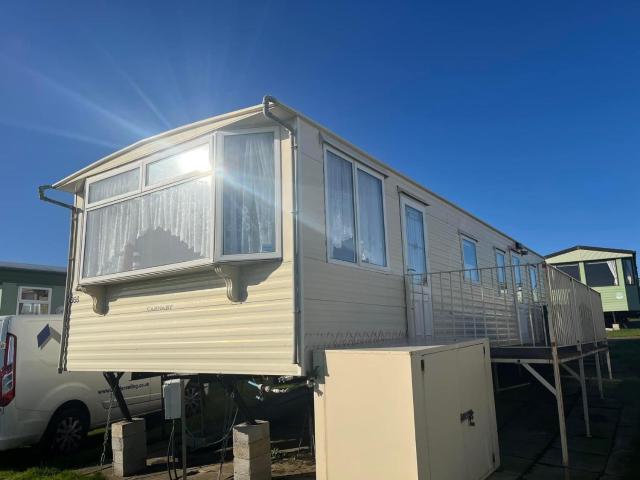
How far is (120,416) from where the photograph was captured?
7.32 metres

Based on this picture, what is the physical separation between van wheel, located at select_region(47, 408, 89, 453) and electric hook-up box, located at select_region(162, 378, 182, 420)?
271 cm

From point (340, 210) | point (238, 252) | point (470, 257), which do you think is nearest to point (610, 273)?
point (470, 257)

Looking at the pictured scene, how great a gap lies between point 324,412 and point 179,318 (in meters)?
2.00

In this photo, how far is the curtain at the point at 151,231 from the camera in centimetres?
479

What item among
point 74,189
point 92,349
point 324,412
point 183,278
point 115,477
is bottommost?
point 115,477

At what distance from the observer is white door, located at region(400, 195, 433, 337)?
6262mm

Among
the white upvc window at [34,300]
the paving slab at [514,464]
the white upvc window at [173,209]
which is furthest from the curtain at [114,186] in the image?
the white upvc window at [34,300]

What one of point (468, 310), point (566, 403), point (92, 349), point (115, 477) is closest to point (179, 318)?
point (92, 349)

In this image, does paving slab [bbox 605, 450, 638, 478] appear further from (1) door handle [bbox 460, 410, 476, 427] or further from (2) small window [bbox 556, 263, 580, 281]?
(2) small window [bbox 556, 263, 580, 281]

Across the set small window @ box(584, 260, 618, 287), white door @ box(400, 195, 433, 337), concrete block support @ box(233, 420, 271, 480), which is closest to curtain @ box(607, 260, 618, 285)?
small window @ box(584, 260, 618, 287)

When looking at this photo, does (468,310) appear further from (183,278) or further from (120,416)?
(120,416)

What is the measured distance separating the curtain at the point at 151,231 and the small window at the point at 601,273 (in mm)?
23001

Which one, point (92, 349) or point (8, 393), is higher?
point (92, 349)

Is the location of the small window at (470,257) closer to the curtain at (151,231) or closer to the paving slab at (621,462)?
the paving slab at (621,462)
